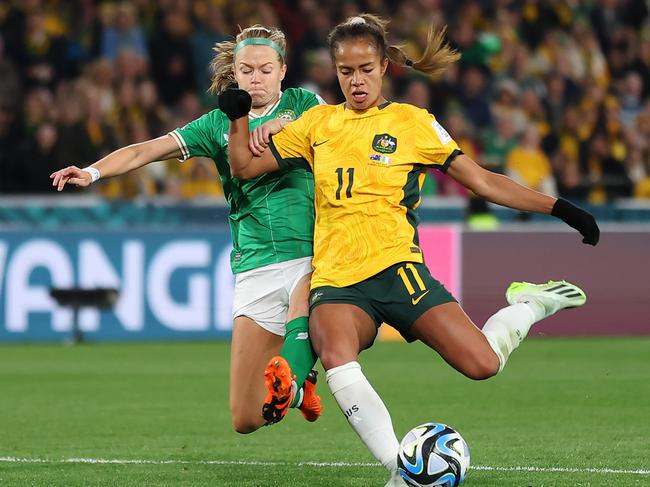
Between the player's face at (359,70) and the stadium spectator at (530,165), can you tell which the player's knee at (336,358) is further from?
the stadium spectator at (530,165)

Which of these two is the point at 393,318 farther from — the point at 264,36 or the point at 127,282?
the point at 127,282

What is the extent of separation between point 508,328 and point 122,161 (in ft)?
6.61

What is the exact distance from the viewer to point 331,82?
691 inches

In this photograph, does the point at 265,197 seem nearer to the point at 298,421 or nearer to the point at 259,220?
the point at 259,220

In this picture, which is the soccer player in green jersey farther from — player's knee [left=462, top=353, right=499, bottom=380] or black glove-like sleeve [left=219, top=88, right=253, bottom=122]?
player's knee [left=462, top=353, right=499, bottom=380]

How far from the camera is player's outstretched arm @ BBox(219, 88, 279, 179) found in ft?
21.1

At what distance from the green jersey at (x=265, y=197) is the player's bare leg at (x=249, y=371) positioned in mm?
335

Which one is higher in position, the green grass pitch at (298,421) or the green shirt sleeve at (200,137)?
the green shirt sleeve at (200,137)

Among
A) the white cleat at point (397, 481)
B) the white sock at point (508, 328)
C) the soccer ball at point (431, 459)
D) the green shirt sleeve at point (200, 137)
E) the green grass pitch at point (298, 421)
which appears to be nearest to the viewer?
the soccer ball at point (431, 459)

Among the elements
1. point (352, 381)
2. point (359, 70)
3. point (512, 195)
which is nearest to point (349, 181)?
point (359, 70)

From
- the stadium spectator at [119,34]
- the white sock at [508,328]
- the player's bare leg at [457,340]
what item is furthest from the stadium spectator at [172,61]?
the player's bare leg at [457,340]

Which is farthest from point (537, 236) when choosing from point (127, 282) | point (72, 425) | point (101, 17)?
point (72, 425)

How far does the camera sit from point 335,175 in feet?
21.0

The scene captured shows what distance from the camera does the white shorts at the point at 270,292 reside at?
7.26 m
